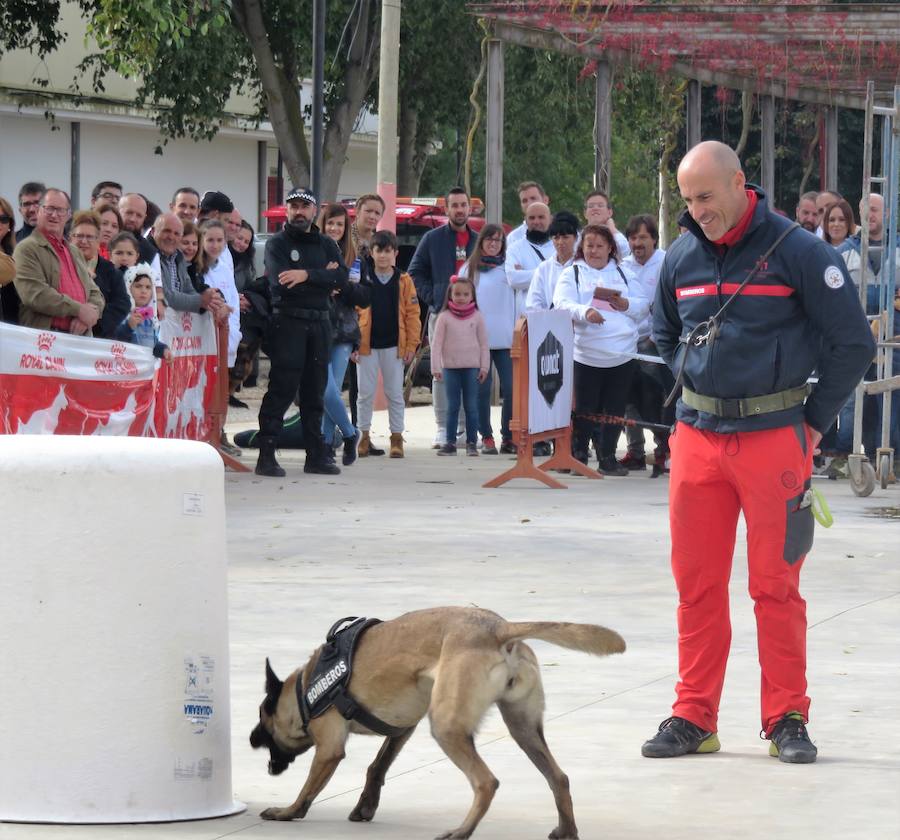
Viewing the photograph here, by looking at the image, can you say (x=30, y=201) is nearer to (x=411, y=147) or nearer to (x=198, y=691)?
(x=198, y=691)

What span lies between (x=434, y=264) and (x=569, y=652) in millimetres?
8620

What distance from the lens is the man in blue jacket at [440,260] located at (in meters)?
15.7

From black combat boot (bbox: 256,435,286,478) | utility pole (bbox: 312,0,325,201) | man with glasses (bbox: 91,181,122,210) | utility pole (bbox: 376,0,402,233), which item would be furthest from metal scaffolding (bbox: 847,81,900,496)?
utility pole (bbox: 312,0,325,201)

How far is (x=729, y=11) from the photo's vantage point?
17.2 m

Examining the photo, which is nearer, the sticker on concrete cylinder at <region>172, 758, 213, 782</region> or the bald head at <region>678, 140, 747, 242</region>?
the sticker on concrete cylinder at <region>172, 758, 213, 782</region>

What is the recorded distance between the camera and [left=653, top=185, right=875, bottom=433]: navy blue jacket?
5836mm

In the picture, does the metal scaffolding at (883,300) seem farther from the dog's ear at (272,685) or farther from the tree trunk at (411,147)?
the tree trunk at (411,147)

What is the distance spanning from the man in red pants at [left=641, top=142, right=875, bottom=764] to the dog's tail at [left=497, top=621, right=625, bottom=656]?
3.35ft

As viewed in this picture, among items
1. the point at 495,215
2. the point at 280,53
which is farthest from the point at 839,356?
the point at 280,53

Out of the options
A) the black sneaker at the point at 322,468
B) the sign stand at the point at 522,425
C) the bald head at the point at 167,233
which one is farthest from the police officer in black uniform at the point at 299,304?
the sign stand at the point at 522,425

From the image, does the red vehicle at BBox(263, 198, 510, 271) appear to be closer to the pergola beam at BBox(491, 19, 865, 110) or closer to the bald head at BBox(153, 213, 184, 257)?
the pergola beam at BBox(491, 19, 865, 110)

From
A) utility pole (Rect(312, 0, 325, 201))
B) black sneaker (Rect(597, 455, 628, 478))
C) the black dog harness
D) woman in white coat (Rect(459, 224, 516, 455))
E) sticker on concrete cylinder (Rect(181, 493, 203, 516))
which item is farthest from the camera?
utility pole (Rect(312, 0, 325, 201))

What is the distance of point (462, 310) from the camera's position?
49.5 ft

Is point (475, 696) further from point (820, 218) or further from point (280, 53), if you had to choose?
point (280, 53)
